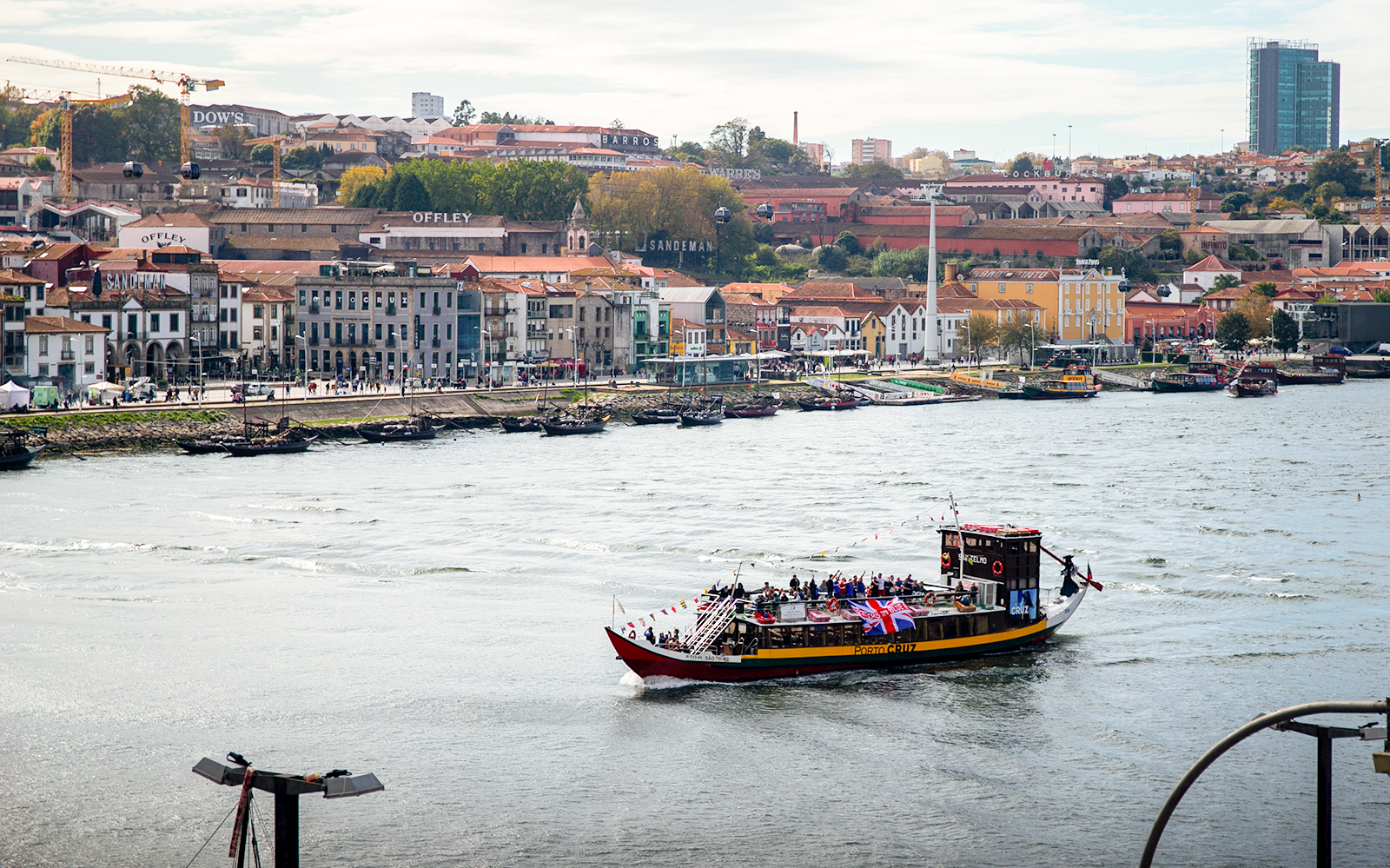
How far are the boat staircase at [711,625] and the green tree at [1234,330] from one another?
109970 mm

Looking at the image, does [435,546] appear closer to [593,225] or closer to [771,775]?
[771,775]

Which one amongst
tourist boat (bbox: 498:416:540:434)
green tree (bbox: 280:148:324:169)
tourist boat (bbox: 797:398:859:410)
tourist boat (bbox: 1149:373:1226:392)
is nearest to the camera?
tourist boat (bbox: 498:416:540:434)

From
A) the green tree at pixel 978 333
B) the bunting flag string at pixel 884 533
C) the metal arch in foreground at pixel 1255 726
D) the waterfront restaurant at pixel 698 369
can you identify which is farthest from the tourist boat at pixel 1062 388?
the metal arch in foreground at pixel 1255 726

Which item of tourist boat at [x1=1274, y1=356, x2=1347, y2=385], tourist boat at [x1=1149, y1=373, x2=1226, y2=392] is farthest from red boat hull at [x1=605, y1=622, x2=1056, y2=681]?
tourist boat at [x1=1274, y1=356, x2=1347, y2=385]

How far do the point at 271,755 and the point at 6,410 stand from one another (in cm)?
4340

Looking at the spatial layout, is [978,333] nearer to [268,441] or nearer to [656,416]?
[656,416]

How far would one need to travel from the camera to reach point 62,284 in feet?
269

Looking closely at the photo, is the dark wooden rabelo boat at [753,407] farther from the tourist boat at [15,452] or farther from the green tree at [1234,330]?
the green tree at [1234,330]

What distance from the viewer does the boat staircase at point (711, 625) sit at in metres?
30.3

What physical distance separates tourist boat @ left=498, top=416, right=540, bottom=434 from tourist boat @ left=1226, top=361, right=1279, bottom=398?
2165 inches

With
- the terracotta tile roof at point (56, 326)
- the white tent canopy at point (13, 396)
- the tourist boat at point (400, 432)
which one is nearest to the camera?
the white tent canopy at point (13, 396)

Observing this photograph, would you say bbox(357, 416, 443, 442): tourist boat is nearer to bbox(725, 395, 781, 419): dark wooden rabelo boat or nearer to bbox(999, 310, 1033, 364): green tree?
bbox(725, 395, 781, 419): dark wooden rabelo boat

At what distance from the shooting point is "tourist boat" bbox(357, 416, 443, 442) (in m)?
69.3

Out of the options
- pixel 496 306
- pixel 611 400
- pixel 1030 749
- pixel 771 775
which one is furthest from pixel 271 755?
pixel 496 306
